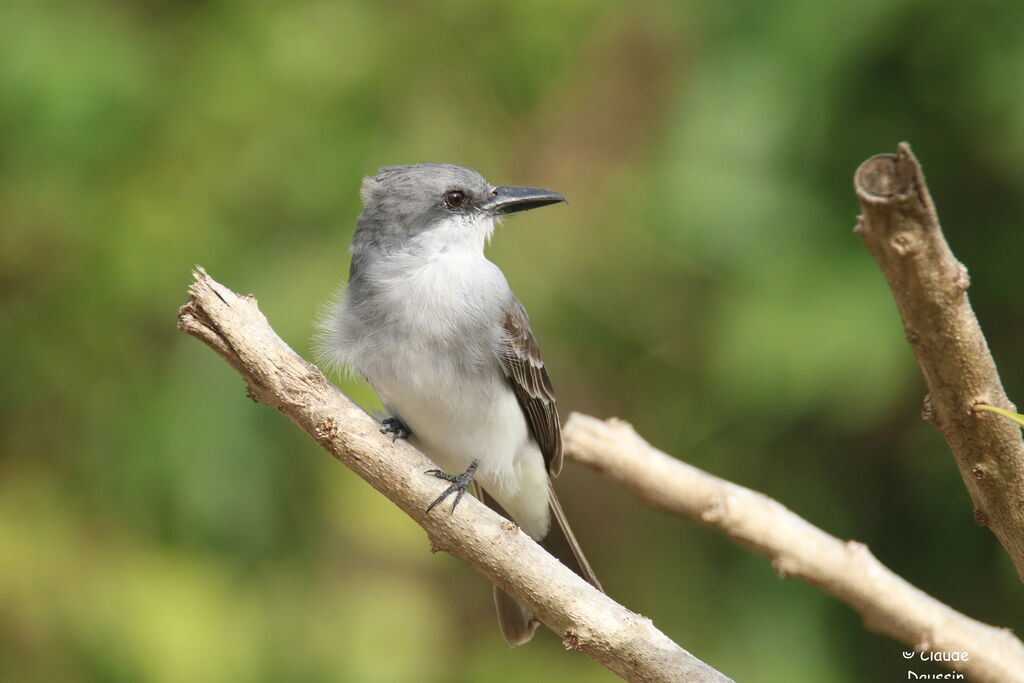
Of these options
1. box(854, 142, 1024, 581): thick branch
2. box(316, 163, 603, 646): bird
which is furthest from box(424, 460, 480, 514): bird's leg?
box(854, 142, 1024, 581): thick branch

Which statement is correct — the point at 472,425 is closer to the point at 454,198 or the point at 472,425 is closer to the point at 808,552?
the point at 454,198

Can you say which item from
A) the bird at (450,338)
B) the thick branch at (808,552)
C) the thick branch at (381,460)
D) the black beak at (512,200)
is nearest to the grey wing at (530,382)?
the bird at (450,338)

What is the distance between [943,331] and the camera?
5.60 ft

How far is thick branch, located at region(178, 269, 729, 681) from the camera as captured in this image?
2434 millimetres

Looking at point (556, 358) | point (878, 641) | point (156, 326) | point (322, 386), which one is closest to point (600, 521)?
point (556, 358)

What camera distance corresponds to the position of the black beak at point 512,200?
3529 millimetres

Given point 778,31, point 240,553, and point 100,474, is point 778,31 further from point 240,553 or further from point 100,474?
point 100,474

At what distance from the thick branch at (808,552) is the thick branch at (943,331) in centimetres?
117

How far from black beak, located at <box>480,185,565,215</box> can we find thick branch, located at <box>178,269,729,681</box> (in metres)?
1.11

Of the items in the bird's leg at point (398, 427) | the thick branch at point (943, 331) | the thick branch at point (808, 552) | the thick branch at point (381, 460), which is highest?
the thick branch at point (808, 552)

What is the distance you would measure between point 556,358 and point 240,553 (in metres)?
1.57

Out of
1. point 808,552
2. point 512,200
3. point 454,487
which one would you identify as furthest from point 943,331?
point 512,200

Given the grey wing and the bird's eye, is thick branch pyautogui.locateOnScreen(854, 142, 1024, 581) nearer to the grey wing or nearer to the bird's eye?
the grey wing

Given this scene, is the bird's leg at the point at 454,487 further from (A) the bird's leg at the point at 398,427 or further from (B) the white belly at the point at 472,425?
(A) the bird's leg at the point at 398,427
